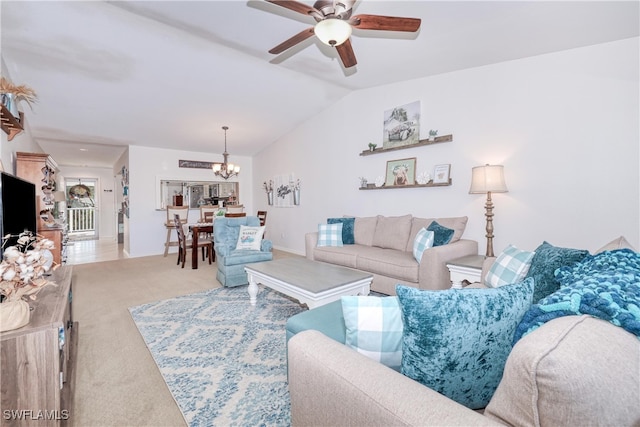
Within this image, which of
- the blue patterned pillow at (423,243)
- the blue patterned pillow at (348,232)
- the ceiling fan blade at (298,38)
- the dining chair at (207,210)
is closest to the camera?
the ceiling fan blade at (298,38)

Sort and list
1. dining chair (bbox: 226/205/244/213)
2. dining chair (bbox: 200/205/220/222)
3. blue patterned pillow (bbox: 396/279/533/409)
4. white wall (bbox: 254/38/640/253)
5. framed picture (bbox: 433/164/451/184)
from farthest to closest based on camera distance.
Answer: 1. dining chair (bbox: 226/205/244/213)
2. dining chair (bbox: 200/205/220/222)
3. framed picture (bbox: 433/164/451/184)
4. white wall (bbox: 254/38/640/253)
5. blue patterned pillow (bbox: 396/279/533/409)

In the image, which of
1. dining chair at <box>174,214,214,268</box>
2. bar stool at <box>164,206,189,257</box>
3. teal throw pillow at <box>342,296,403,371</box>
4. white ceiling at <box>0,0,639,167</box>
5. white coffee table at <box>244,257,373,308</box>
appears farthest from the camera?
bar stool at <box>164,206,189,257</box>

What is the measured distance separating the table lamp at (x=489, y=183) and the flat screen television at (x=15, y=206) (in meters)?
3.78

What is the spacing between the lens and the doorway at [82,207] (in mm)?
9219

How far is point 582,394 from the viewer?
0.48 m

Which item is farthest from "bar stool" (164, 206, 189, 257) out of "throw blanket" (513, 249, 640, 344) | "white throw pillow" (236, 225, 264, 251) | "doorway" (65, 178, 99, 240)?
"throw blanket" (513, 249, 640, 344)

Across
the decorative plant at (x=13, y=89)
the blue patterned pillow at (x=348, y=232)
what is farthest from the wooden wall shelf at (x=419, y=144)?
the decorative plant at (x=13, y=89)

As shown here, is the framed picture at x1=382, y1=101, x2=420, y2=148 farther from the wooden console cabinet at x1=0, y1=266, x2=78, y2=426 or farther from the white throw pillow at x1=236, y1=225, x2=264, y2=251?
the wooden console cabinet at x1=0, y1=266, x2=78, y2=426

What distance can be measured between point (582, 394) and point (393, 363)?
0.59m

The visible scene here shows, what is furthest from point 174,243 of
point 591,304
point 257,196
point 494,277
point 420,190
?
point 591,304

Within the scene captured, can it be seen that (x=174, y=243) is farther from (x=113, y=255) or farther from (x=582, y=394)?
(x=582, y=394)

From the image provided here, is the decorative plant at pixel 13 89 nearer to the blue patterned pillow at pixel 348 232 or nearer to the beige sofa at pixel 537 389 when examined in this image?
the beige sofa at pixel 537 389

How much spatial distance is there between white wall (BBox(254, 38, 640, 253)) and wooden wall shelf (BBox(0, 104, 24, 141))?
13.5ft

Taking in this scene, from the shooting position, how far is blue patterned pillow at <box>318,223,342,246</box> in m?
4.04
